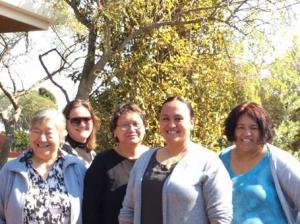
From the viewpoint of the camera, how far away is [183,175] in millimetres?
3133

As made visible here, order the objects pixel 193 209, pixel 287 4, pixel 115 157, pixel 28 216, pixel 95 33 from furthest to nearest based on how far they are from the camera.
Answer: pixel 95 33, pixel 287 4, pixel 115 157, pixel 28 216, pixel 193 209

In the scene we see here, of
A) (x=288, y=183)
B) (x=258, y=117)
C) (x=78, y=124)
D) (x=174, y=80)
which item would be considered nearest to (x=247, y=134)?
(x=258, y=117)

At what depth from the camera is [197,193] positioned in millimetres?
3094

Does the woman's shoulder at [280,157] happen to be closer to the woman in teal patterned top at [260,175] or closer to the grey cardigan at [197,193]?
the woman in teal patterned top at [260,175]

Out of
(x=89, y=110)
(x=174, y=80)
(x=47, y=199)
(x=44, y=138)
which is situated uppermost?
(x=174, y=80)

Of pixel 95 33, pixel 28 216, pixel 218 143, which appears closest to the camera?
pixel 28 216

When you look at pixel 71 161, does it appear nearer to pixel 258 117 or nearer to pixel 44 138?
pixel 44 138

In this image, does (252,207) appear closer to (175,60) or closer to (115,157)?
(115,157)

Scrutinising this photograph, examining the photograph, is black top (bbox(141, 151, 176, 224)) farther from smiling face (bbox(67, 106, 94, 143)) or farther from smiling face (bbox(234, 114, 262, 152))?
smiling face (bbox(67, 106, 94, 143))

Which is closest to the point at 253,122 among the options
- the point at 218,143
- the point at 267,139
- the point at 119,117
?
the point at 267,139

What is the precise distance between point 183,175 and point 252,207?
54 centimetres

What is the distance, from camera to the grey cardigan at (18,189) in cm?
333

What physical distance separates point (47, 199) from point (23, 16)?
4.07 metres

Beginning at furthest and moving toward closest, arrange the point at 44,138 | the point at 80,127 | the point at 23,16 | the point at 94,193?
the point at 23,16, the point at 80,127, the point at 94,193, the point at 44,138
